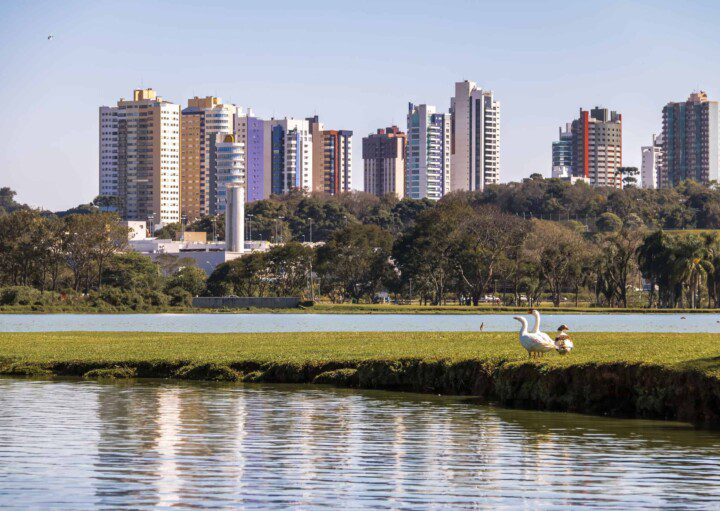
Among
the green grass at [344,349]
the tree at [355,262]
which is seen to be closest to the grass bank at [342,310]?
the tree at [355,262]

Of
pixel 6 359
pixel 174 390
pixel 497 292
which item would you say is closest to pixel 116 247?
pixel 497 292

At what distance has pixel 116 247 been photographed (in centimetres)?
14438

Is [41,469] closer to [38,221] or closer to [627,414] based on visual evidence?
[627,414]

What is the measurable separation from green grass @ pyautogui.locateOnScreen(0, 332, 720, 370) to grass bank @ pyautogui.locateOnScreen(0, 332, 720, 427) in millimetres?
42

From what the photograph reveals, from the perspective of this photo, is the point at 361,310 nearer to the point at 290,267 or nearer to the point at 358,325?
the point at 290,267

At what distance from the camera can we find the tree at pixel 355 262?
5802 inches

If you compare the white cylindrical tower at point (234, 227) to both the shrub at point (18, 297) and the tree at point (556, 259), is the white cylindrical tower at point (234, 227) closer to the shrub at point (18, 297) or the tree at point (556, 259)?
the tree at point (556, 259)

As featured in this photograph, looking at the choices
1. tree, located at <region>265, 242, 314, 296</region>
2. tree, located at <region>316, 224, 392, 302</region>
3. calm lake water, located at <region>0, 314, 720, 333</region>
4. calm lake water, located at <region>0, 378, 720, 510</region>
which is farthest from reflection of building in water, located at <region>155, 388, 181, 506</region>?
tree, located at <region>265, 242, 314, 296</region>

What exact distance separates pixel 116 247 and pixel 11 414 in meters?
117

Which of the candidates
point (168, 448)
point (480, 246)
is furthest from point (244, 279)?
point (168, 448)

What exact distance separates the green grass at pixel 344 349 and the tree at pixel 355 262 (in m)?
88.5

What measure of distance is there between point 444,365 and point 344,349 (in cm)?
884

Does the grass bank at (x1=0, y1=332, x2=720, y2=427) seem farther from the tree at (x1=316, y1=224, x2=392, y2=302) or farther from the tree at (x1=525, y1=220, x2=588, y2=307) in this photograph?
the tree at (x1=316, y1=224, x2=392, y2=302)

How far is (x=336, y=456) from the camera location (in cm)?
2297
